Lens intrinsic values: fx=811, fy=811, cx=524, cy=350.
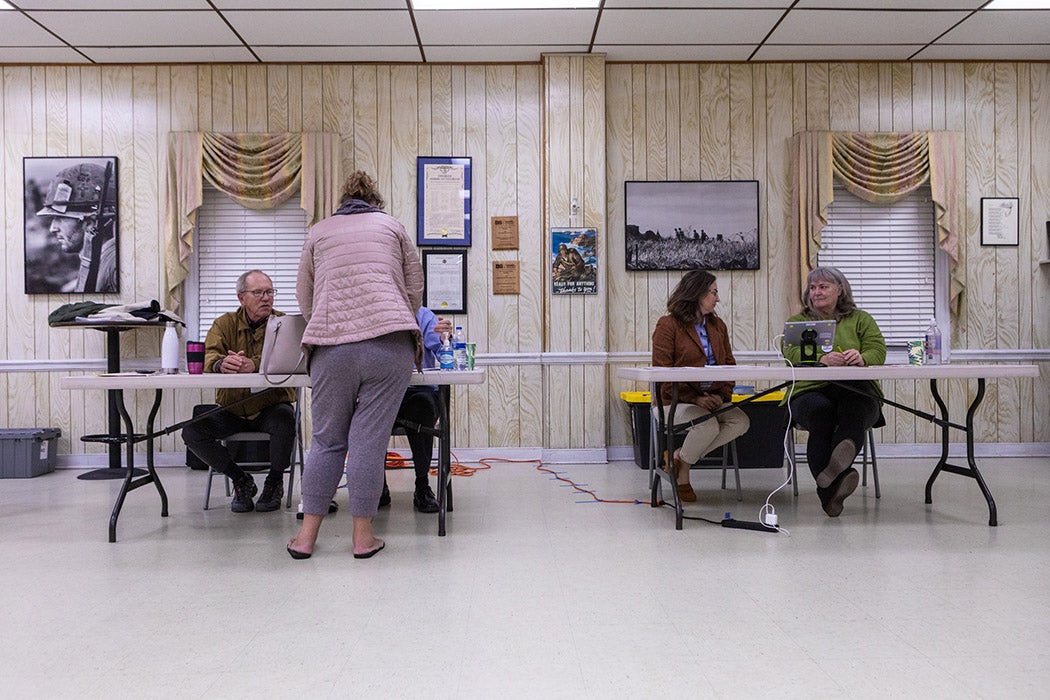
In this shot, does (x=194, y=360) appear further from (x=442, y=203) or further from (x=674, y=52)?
(x=674, y=52)

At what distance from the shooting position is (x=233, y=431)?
12.6 ft

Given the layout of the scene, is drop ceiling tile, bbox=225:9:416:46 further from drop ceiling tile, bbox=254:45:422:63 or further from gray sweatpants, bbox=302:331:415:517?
gray sweatpants, bbox=302:331:415:517

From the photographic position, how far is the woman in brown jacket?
388 centimetres

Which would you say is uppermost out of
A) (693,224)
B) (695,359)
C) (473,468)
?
(693,224)

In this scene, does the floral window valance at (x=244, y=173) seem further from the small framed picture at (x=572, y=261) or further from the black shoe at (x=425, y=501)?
the black shoe at (x=425, y=501)

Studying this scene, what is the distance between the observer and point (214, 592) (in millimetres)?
2613

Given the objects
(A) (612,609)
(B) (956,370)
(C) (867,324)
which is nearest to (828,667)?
(A) (612,609)

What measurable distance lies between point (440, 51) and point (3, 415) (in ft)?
13.0

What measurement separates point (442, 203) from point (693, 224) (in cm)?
180

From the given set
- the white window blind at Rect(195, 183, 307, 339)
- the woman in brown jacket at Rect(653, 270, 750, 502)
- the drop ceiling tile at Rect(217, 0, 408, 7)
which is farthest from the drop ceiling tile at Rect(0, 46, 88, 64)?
the woman in brown jacket at Rect(653, 270, 750, 502)

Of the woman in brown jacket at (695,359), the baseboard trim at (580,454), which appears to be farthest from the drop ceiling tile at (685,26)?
the baseboard trim at (580,454)

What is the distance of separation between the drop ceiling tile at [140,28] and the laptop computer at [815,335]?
3.89 metres

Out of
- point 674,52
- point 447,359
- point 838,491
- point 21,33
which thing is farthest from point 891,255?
point 21,33

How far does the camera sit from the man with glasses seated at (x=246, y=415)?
3781 millimetres
